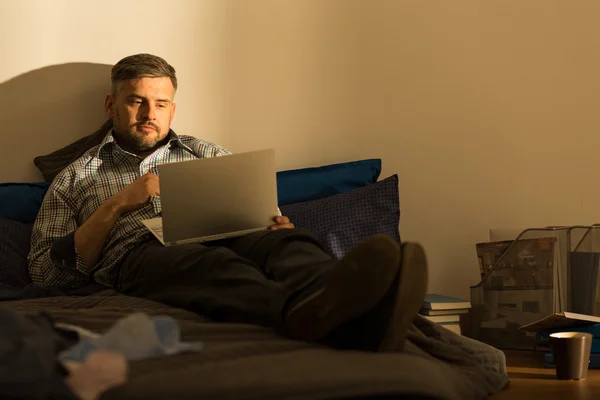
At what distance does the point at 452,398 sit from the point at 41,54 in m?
2.21

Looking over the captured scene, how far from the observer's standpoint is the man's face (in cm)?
261

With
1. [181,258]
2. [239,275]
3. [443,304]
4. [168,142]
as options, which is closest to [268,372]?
[239,275]

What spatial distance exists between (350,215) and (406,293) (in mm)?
1074

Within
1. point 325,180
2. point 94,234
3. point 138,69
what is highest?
point 138,69

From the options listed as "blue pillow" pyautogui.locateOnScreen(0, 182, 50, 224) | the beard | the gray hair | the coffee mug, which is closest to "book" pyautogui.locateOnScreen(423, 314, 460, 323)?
the coffee mug

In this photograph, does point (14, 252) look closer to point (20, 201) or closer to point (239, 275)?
point (20, 201)

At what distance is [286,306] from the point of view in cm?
A: 145

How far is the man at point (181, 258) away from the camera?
1.36 metres

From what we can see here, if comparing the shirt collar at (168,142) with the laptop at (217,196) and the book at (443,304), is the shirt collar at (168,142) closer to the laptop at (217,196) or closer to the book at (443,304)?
the laptop at (217,196)

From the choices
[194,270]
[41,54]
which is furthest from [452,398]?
[41,54]

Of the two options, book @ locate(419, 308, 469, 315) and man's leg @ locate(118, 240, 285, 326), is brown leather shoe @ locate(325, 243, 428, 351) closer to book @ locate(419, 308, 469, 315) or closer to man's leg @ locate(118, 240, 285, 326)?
man's leg @ locate(118, 240, 285, 326)

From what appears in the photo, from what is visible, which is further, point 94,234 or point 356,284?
point 94,234

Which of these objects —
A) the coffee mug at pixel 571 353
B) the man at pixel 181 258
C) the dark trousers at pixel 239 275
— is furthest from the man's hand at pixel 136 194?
the coffee mug at pixel 571 353

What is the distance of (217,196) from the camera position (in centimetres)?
194
